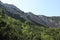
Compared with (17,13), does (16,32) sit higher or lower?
lower

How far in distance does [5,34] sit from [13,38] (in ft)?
7.08

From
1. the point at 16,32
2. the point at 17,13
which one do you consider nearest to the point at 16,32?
the point at 16,32

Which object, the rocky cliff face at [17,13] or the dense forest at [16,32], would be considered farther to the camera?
the rocky cliff face at [17,13]

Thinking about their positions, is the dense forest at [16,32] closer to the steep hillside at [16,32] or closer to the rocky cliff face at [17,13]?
the steep hillside at [16,32]

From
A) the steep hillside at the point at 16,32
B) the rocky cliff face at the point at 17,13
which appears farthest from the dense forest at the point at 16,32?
the rocky cliff face at the point at 17,13

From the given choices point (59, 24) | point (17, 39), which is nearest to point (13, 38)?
point (17, 39)

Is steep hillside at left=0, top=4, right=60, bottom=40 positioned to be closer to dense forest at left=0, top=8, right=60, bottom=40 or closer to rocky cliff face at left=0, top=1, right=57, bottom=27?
dense forest at left=0, top=8, right=60, bottom=40

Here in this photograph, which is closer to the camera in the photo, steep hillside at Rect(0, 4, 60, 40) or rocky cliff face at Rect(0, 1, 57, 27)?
steep hillside at Rect(0, 4, 60, 40)

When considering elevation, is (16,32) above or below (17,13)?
below

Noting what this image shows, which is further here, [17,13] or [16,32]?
[17,13]

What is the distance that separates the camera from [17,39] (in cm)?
3478

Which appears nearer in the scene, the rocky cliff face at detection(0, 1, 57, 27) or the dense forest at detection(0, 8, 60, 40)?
the dense forest at detection(0, 8, 60, 40)

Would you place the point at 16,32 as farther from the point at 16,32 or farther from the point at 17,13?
the point at 17,13

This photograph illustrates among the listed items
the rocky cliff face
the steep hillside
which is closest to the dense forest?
the steep hillside
